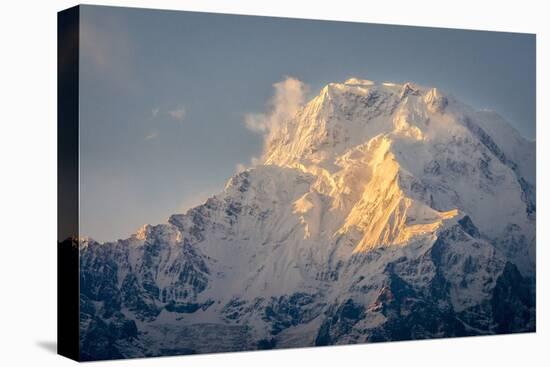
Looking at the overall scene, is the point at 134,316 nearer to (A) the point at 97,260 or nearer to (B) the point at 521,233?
(A) the point at 97,260

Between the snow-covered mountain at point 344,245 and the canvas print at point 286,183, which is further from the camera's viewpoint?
the snow-covered mountain at point 344,245

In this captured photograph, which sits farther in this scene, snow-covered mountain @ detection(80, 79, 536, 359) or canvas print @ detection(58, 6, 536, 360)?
snow-covered mountain @ detection(80, 79, 536, 359)

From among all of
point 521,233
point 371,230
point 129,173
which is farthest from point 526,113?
point 129,173

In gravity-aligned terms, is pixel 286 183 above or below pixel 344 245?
above

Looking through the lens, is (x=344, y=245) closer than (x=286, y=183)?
No
